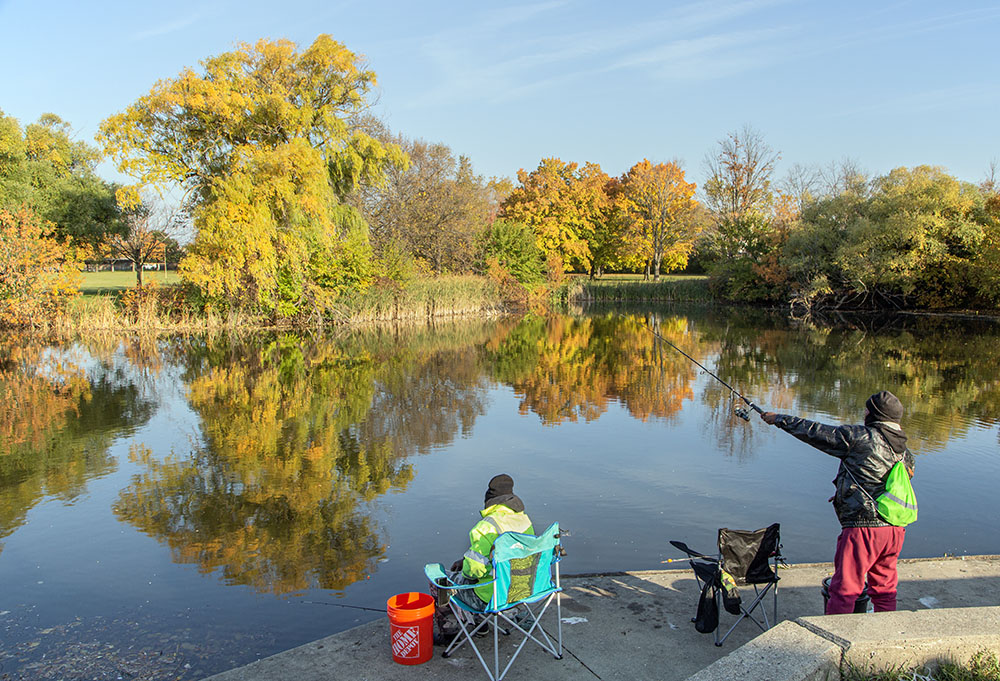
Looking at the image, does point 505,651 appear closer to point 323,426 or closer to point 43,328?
point 323,426

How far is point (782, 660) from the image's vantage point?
130 inches

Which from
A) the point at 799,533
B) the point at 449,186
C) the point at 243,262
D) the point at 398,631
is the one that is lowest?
the point at 799,533

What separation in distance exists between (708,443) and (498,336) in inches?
658

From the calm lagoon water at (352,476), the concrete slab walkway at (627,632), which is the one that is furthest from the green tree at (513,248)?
the concrete slab walkway at (627,632)

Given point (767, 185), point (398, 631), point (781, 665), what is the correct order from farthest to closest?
point (767, 185) → point (398, 631) → point (781, 665)

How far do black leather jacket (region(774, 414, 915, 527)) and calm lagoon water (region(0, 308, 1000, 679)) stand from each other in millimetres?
2232

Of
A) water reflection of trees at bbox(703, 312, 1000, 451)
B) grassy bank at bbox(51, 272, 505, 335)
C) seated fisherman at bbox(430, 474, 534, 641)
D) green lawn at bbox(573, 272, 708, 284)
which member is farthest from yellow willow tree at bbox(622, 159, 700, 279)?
seated fisherman at bbox(430, 474, 534, 641)

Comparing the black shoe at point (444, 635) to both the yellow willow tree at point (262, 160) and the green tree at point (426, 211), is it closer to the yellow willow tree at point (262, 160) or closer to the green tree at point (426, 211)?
the yellow willow tree at point (262, 160)

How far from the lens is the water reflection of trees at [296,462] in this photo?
6492mm

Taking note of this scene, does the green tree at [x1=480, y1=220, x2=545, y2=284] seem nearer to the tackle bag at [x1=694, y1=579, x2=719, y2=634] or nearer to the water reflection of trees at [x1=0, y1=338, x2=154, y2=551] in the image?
the water reflection of trees at [x1=0, y1=338, x2=154, y2=551]

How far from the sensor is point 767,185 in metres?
52.8

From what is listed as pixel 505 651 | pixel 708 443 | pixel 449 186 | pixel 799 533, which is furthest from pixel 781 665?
pixel 449 186

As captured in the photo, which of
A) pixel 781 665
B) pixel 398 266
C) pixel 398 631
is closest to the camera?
pixel 781 665

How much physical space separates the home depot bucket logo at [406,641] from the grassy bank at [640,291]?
1856 inches
